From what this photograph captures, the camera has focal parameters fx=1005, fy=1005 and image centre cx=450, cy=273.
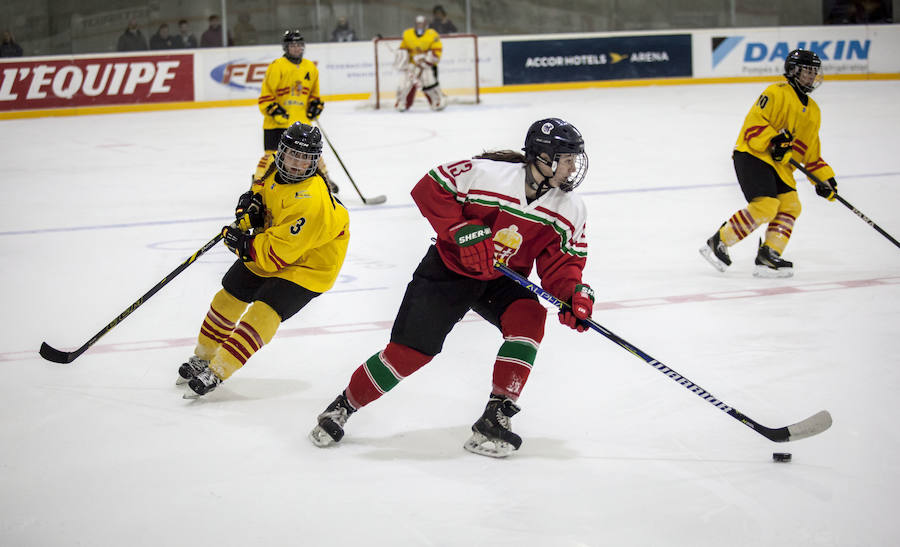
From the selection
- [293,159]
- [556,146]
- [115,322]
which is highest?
[556,146]

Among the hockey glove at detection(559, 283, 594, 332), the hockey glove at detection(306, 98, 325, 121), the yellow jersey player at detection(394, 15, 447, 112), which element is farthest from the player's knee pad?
the yellow jersey player at detection(394, 15, 447, 112)

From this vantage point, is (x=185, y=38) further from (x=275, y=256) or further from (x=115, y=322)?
(x=275, y=256)

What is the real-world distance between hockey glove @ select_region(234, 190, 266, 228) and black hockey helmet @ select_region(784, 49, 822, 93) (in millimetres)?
2869

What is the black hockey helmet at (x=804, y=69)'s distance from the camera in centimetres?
499

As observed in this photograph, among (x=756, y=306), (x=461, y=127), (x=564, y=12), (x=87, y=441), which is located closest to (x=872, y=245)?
(x=756, y=306)

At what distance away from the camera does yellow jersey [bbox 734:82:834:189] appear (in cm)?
507

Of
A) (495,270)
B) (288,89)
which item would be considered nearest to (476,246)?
(495,270)

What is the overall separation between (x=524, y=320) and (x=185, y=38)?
13.2m

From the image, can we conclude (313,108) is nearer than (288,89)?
No

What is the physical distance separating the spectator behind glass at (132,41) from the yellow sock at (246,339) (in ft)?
40.6

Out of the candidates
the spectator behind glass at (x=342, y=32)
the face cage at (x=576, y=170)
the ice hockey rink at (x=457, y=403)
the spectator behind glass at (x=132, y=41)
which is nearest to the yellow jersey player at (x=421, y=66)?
the spectator behind glass at (x=342, y=32)

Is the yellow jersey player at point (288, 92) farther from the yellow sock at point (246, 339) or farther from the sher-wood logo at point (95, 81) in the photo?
the sher-wood logo at point (95, 81)

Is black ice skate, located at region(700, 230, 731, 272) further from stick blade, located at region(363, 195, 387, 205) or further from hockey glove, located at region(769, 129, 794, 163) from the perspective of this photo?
stick blade, located at region(363, 195, 387, 205)

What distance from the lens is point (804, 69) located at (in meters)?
5.01
